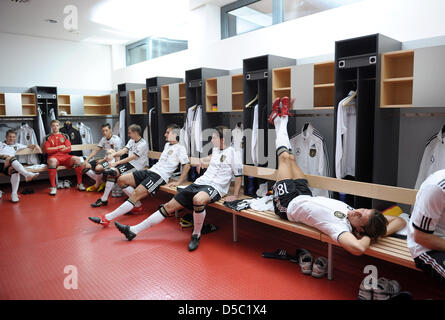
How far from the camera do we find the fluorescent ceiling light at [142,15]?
5184 millimetres

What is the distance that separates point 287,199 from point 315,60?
188 centimetres

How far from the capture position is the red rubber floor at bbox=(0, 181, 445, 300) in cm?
237

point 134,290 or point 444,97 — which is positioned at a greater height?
point 444,97

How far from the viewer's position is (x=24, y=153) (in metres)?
5.82

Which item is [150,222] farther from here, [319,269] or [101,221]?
[319,269]

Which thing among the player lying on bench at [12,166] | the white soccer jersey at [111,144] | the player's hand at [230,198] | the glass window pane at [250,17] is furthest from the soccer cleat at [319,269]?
the player lying on bench at [12,166]

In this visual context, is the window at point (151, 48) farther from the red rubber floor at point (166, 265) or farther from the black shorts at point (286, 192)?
the black shorts at point (286, 192)

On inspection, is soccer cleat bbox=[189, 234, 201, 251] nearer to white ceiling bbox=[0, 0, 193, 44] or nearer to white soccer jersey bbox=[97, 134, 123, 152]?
white soccer jersey bbox=[97, 134, 123, 152]

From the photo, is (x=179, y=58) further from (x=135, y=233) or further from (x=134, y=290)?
(x=134, y=290)

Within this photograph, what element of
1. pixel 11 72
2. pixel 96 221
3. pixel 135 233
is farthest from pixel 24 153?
pixel 135 233

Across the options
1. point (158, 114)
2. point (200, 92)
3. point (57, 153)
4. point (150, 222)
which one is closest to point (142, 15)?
point (158, 114)

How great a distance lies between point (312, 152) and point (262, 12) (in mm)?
2229

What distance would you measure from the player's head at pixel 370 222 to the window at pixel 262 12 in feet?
8.51
